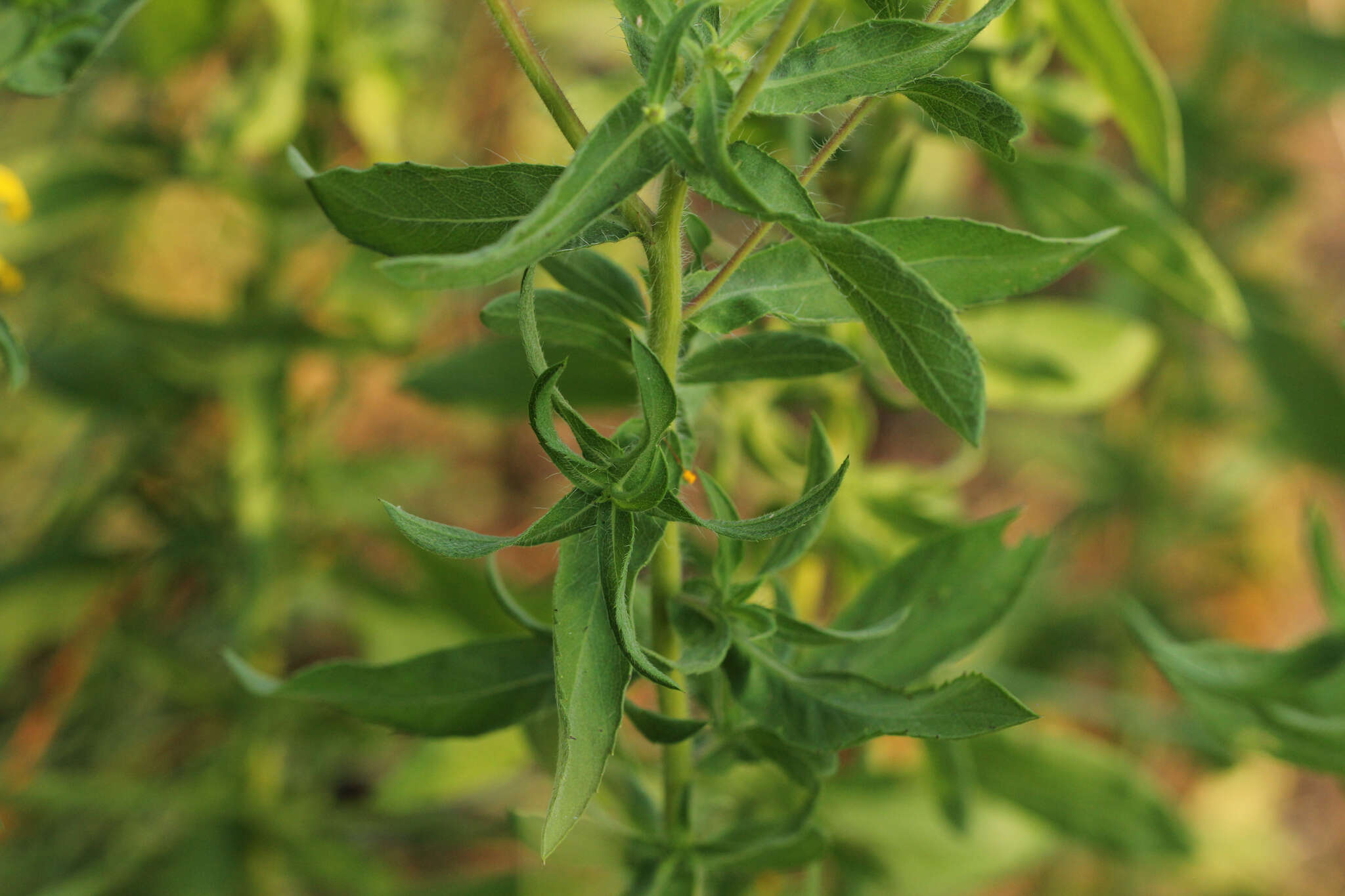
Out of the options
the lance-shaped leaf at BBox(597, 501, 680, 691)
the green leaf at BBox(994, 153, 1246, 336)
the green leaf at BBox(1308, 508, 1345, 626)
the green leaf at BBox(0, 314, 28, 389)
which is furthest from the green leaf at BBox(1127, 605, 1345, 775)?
the green leaf at BBox(0, 314, 28, 389)

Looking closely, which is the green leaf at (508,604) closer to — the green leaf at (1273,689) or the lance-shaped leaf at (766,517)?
the lance-shaped leaf at (766,517)

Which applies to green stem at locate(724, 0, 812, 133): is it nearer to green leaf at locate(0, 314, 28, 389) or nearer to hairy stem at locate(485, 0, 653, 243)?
hairy stem at locate(485, 0, 653, 243)

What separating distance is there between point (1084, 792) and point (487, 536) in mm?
732

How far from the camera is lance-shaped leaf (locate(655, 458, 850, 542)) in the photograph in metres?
0.41

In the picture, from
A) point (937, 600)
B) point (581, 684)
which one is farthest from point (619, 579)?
point (937, 600)

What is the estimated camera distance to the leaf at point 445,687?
0.57 metres

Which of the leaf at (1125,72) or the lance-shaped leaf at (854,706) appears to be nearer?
the lance-shaped leaf at (854,706)

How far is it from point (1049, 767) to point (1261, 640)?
0.94 meters

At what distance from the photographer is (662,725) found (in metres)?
0.50

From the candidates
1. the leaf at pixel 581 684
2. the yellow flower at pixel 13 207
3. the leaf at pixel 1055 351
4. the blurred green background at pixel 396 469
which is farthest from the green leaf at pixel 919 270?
the leaf at pixel 1055 351

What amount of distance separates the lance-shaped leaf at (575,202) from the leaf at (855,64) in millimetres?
61

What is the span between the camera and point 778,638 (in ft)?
1.74

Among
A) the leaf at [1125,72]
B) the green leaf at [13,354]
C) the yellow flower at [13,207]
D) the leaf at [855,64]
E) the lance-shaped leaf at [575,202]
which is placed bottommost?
the yellow flower at [13,207]

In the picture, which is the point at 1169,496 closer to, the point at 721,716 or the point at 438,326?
the point at 438,326
